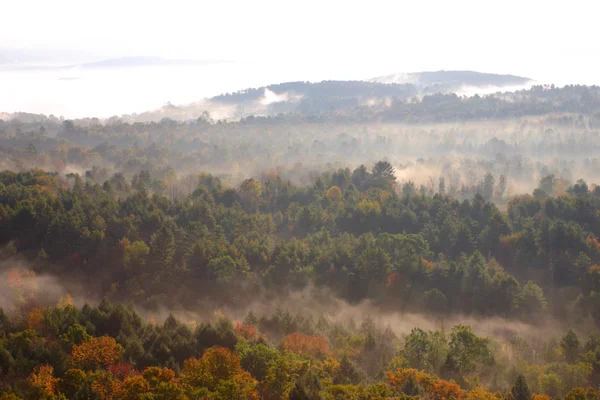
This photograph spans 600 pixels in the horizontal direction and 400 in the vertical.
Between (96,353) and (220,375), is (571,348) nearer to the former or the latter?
(220,375)

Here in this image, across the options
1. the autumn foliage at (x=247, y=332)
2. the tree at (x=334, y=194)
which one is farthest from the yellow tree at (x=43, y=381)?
the tree at (x=334, y=194)

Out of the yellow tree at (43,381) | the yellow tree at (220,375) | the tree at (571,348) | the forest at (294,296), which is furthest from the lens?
the tree at (571,348)

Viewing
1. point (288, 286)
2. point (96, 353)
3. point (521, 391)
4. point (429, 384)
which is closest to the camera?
point (521, 391)

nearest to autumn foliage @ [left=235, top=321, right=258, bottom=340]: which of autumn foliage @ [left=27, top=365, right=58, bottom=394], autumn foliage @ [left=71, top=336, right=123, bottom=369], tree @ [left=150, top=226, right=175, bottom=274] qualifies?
autumn foliage @ [left=71, top=336, right=123, bottom=369]

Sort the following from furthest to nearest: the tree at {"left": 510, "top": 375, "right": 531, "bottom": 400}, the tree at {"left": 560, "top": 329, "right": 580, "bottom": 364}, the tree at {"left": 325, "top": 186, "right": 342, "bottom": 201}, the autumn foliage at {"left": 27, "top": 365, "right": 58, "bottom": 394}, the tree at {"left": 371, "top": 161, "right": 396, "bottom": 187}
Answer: the tree at {"left": 371, "top": 161, "right": 396, "bottom": 187} < the tree at {"left": 325, "top": 186, "right": 342, "bottom": 201} < the tree at {"left": 560, "top": 329, "right": 580, "bottom": 364} < the tree at {"left": 510, "top": 375, "right": 531, "bottom": 400} < the autumn foliage at {"left": 27, "top": 365, "right": 58, "bottom": 394}

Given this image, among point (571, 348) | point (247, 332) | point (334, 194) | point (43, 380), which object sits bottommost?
point (571, 348)

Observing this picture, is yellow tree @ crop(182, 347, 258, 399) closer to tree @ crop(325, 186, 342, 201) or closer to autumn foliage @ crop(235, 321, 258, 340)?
autumn foliage @ crop(235, 321, 258, 340)


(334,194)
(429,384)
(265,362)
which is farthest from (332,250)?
(334,194)

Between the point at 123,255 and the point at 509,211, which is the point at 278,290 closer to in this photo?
the point at 123,255

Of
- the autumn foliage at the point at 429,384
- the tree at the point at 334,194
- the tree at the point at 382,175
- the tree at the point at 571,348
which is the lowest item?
the tree at the point at 571,348

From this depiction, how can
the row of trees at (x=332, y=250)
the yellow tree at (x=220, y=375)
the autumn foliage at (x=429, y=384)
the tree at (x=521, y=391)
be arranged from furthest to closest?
1. the row of trees at (x=332, y=250)
2. the autumn foliage at (x=429, y=384)
3. the tree at (x=521, y=391)
4. the yellow tree at (x=220, y=375)

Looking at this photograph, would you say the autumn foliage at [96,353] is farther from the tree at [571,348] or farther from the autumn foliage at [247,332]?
the tree at [571,348]

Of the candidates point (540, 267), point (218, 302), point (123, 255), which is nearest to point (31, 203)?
point (123, 255)
